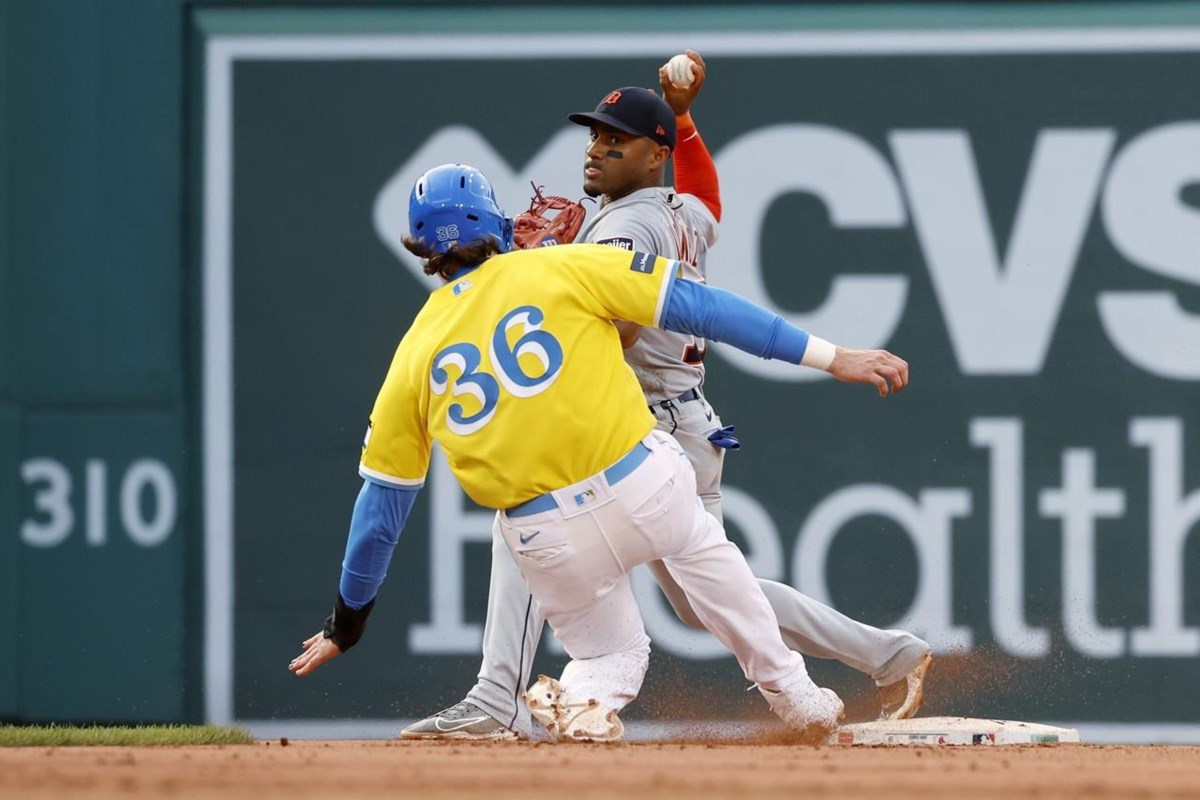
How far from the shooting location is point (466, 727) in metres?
6.00

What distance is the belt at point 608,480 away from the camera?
530cm

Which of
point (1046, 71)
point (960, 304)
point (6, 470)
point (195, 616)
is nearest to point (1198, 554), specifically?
point (960, 304)

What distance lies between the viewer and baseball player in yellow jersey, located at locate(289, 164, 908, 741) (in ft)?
17.3

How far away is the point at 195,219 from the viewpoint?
25.6 ft

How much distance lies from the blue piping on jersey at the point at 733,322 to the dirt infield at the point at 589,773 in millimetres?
1067

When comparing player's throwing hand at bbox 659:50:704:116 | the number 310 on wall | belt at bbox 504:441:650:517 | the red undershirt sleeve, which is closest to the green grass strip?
the number 310 on wall

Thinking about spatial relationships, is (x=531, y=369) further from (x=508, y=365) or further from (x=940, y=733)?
(x=940, y=733)

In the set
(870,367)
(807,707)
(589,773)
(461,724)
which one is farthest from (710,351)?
(589,773)

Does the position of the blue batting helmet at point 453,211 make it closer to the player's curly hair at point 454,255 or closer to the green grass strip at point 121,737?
the player's curly hair at point 454,255

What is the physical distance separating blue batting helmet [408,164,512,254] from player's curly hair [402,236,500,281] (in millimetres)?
13

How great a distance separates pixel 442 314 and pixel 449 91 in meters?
2.58

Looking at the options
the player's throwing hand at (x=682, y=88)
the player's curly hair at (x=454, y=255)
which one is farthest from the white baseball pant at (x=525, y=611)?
the player's throwing hand at (x=682, y=88)

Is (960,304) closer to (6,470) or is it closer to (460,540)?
(460,540)

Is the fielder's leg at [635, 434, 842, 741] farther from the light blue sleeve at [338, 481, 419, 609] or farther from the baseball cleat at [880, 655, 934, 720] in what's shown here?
the baseball cleat at [880, 655, 934, 720]
